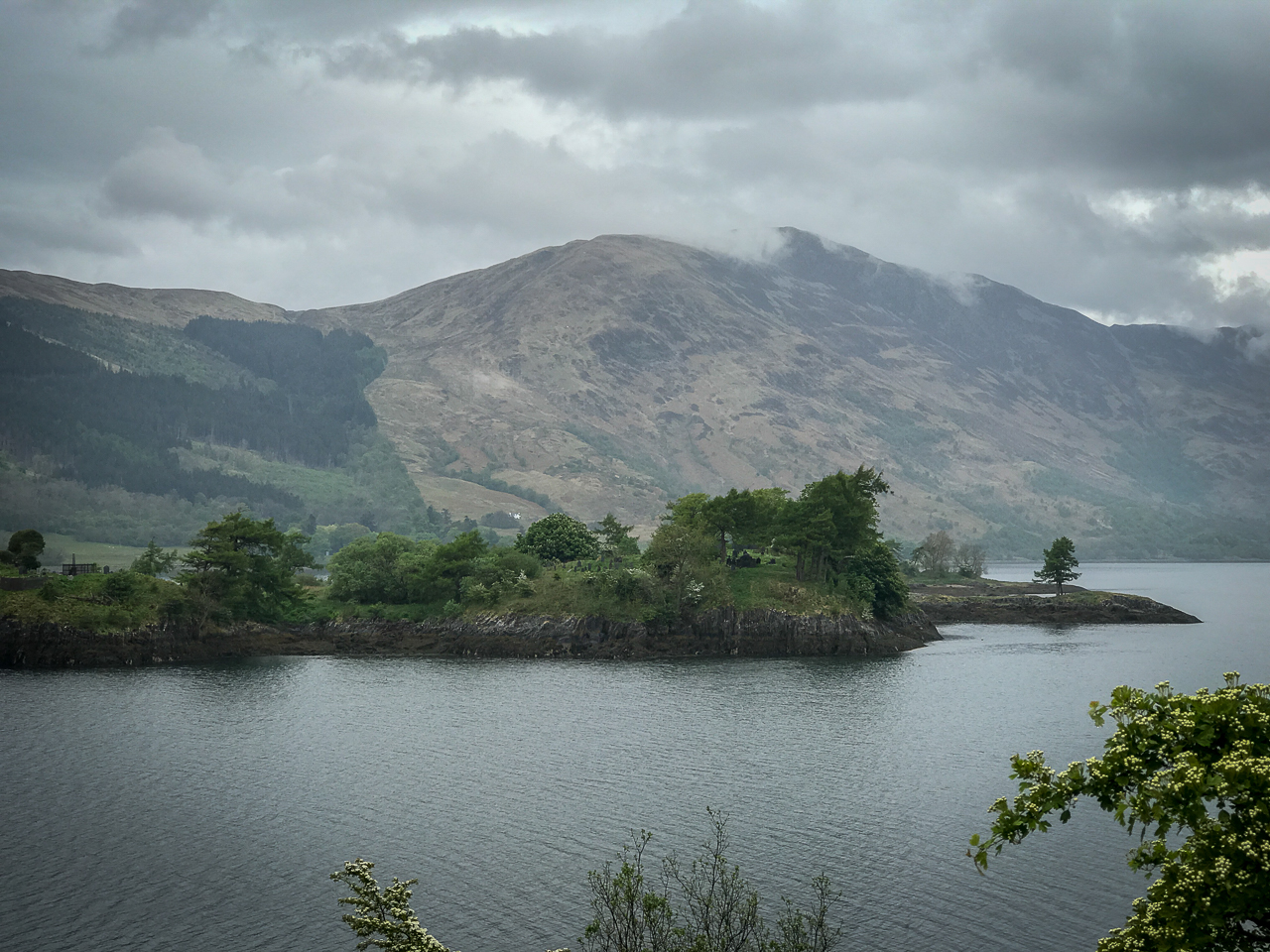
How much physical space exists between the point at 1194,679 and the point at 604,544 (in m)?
73.5

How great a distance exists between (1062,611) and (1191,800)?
166608mm

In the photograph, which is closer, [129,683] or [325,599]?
[129,683]

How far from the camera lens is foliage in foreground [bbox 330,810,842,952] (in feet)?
82.0

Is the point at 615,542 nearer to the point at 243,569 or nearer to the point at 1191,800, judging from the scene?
the point at 243,569

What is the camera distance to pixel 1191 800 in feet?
65.6

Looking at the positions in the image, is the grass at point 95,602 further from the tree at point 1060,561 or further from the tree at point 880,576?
the tree at point 1060,561

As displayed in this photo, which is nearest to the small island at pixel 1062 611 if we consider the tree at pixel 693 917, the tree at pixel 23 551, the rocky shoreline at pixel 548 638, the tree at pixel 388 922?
the rocky shoreline at pixel 548 638

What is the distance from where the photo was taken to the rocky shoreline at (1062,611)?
16775 cm

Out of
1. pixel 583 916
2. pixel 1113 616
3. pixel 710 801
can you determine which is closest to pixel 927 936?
pixel 583 916

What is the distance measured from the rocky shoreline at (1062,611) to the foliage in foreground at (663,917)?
136 m

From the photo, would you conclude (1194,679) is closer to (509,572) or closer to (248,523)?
(509,572)

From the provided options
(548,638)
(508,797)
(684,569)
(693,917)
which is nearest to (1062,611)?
(684,569)

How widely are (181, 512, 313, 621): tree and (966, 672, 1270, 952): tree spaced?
110541 mm

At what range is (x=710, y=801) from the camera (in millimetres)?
53750
